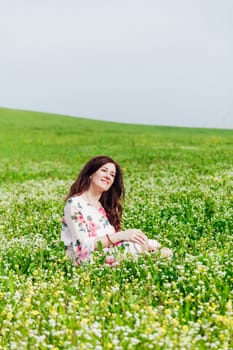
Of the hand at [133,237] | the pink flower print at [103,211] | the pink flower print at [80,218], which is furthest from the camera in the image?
the pink flower print at [103,211]

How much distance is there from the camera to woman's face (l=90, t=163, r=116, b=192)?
959cm

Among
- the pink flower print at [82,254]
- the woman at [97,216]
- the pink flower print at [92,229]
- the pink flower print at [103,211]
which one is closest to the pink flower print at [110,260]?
the woman at [97,216]

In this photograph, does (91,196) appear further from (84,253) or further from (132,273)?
(132,273)

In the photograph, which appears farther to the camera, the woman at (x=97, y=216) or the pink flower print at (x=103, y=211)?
the pink flower print at (x=103, y=211)

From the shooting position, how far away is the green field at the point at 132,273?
594 centimetres

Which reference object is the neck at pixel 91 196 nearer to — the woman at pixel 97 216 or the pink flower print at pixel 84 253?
the woman at pixel 97 216

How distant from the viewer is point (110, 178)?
965 centimetres

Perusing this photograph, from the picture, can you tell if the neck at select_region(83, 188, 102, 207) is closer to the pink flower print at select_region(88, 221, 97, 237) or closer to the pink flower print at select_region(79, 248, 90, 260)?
the pink flower print at select_region(88, 221, 97, 237)

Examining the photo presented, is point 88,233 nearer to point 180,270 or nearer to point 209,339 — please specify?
point 180,270

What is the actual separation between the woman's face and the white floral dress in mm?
310

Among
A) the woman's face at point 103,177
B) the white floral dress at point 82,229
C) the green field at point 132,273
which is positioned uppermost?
the woman's face at point 103,177

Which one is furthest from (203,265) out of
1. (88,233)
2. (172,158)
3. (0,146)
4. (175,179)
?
(0,146)

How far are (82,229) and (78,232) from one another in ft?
0.23

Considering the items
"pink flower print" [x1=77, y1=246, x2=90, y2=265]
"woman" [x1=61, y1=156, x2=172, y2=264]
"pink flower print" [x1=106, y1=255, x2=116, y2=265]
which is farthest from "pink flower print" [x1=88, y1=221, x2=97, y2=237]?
"pink flower print" [x1=106, y1=255, x2=116, y2=265]
